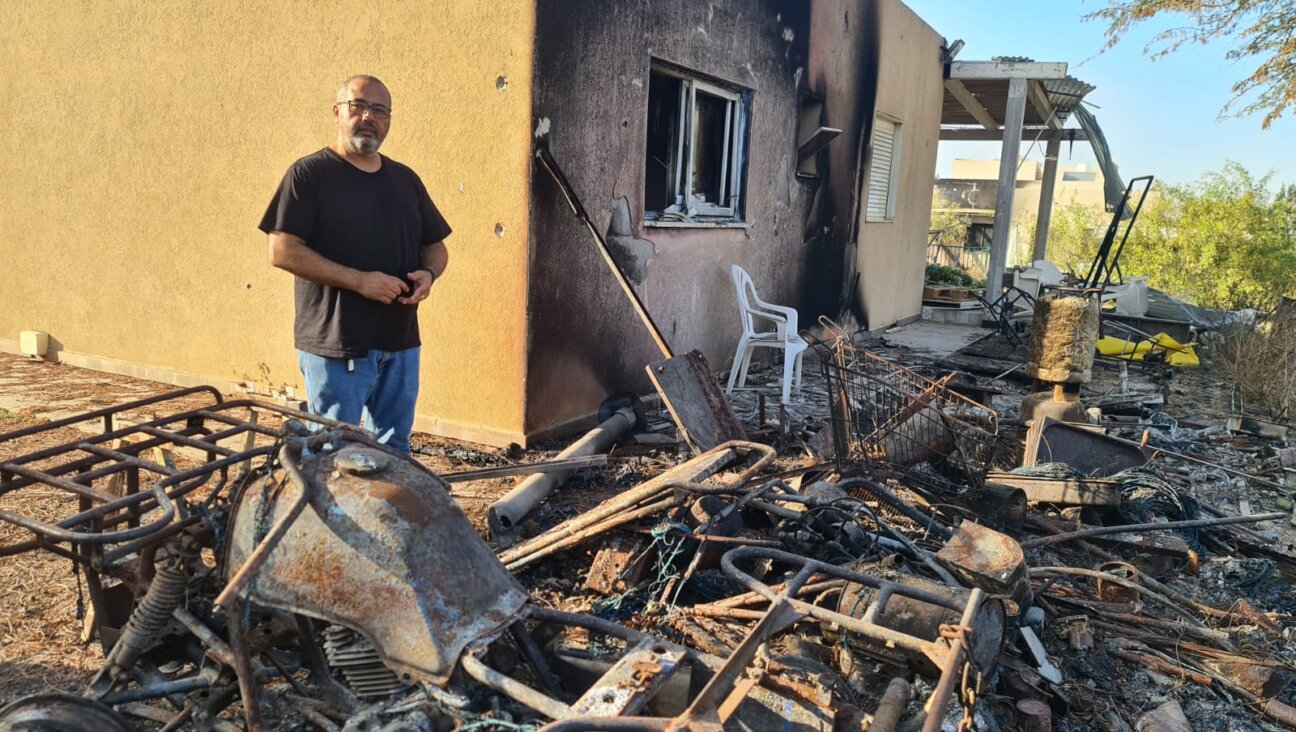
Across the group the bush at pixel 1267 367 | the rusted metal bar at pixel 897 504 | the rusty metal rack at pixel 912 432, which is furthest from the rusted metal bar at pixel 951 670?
the bush at pixel 1267 367

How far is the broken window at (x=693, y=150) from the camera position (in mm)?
6707

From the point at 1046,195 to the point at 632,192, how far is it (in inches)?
510

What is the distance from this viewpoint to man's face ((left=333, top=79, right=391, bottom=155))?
3.38 m

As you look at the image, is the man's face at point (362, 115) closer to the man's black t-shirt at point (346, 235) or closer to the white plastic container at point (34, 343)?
the man's black t-shirt at point (346, 235)

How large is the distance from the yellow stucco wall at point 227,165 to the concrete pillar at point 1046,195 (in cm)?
1342

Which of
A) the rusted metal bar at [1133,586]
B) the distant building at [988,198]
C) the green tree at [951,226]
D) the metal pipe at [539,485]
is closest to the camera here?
the rusted metal bar at [1133,586]

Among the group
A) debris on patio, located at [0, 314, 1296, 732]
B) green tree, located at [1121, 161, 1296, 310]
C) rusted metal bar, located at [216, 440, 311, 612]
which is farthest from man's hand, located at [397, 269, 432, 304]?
green tree, located at [1121, 161, 1296, 310]

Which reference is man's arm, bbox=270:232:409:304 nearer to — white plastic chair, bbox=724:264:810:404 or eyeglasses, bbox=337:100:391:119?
eyeglasses, bbox=337:100:391:119

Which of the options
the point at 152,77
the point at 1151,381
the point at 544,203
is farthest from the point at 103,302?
the point at 1151,381

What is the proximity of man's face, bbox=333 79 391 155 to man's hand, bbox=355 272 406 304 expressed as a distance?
52 cm

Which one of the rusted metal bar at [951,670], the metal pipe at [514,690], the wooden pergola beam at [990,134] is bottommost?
the metal pipe at [514,690]

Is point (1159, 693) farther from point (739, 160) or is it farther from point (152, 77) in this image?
point (152, 77)

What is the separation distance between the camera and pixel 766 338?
24.0 feet

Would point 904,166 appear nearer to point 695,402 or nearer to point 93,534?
point 695,402
